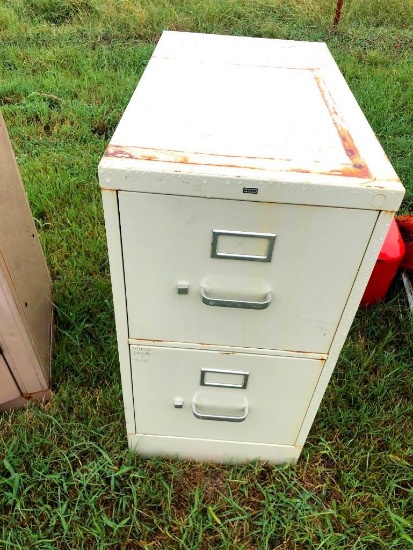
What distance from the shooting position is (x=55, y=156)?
2855 millimetres

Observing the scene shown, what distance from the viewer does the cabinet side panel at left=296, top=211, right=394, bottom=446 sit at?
101cm

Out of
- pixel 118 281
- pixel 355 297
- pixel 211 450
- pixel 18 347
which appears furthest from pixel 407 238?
pixel 18 347

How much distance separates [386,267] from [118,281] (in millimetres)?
1333

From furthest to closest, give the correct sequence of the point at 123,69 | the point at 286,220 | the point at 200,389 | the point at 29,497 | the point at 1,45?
1. the point at 1,45
2. the point at 123,69
3. the point at 29,497
4. the point at 200,389
5. the point at 286,220

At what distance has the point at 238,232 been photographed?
39.9 inches

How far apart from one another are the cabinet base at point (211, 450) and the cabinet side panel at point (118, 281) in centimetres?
18

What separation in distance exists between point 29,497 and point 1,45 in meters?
3.94

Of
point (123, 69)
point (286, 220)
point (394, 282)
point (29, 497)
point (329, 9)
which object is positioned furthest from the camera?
point (329, 9)

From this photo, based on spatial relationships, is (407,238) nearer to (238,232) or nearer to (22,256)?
(238,232)

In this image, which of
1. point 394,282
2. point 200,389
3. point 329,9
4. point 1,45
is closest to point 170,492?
point 200,389

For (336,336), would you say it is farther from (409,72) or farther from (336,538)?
(409,72)

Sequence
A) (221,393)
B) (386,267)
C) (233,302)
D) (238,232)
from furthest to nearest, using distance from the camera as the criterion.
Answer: (386,267) → (221,393) → (233,302) → (238,232)

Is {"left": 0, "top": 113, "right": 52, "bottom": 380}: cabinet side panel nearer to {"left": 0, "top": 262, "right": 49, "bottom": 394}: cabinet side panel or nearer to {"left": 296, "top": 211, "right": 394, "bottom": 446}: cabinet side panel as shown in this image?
{"left": 0, "top": 262, "right": 49, "bottom": 394}: cabinet side panel

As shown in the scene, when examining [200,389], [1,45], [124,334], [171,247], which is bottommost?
[1,45]
